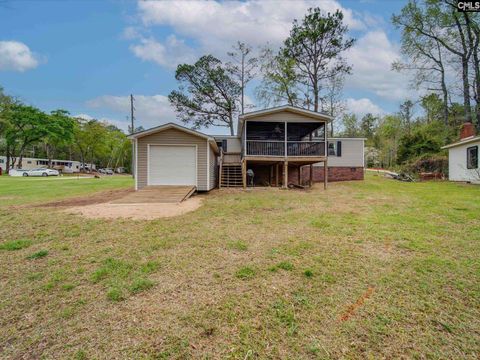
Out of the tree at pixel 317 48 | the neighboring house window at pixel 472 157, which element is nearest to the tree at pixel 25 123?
the tree at pixel 317 48

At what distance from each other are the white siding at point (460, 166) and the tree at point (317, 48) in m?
9.95

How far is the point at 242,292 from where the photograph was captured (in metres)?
2.88

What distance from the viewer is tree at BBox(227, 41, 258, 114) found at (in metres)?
24.3

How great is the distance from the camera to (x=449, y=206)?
24.4 ft

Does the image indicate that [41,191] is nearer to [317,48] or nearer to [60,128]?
[317,48]

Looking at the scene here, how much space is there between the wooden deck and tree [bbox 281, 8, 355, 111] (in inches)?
623

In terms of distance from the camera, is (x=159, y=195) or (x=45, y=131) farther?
(x=45, y=131)

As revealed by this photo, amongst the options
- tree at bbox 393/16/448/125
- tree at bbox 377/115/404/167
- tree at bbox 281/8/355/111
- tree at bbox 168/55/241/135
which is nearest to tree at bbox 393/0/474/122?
tree at bbox 393/16/448/125

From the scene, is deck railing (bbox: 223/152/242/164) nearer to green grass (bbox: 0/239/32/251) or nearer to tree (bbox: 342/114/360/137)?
green grass (bbox: 0/239/32/251)

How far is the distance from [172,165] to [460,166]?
1750 cm

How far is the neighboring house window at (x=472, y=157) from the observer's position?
1424cm

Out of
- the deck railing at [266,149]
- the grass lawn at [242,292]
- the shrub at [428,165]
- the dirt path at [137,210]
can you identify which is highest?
the deck railing at [266,149]

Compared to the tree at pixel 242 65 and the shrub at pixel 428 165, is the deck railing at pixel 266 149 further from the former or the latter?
the shrub at pixel 428 165

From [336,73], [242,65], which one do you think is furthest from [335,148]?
[242,65]
